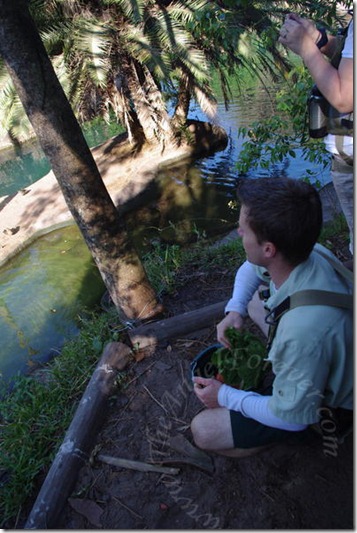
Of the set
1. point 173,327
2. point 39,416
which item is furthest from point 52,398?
point 173,327

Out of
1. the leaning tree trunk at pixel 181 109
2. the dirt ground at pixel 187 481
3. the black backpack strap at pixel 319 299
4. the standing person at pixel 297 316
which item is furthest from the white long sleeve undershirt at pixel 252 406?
the leaning tree trunk at pixel 181 109

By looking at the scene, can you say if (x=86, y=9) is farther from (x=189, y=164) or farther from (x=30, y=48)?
(x=30, y=48)

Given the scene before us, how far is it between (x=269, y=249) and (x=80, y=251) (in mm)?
7179

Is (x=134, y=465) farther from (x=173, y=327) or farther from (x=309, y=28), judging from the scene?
(x=309, y=28)

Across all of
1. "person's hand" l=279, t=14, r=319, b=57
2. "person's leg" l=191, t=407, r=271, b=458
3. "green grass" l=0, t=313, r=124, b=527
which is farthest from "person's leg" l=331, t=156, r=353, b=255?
"green grass" l=0, t=313, r=124, b=527

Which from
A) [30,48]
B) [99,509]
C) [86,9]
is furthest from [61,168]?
[86,9]

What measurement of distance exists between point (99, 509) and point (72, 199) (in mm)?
2180

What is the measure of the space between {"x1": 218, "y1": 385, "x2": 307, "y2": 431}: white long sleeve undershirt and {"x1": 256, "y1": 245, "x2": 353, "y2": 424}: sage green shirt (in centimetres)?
7

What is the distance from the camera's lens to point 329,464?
192cm

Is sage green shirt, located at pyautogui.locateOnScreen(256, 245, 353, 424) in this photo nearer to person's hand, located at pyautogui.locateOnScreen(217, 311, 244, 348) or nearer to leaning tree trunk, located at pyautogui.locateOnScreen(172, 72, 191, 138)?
person's hand, located at pyautogui.locateOnScreen(217, 311, 244, 348)

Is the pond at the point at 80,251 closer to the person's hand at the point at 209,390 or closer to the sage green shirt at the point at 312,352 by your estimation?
the person's hand at the point at 209,390

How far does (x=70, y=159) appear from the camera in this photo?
9.66ft

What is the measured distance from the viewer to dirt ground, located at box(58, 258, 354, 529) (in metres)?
1.84

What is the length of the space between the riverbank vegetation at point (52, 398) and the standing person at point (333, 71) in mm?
1451
